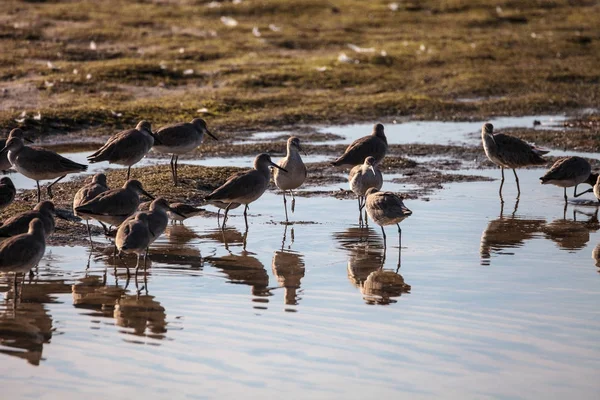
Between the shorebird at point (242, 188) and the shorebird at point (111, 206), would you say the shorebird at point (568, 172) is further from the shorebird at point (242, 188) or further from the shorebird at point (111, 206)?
the shorebird at point (111, 206)

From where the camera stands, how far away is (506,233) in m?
13.1

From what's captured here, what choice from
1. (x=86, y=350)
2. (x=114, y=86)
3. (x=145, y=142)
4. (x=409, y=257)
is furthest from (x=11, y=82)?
(x=86, y=350)

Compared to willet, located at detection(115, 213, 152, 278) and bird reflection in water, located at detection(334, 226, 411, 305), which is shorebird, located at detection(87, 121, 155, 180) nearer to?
bird reflection in water, located at detection(334, 226, 411, 305)

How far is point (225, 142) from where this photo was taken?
66.9ft

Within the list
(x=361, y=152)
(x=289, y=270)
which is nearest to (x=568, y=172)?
(x=361, y=152)

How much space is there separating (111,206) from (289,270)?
235cm

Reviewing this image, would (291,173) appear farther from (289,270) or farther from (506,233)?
(289,270)

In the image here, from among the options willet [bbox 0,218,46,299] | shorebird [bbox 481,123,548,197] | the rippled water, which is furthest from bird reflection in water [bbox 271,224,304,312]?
shorebird [bbox 481,123,548,197]

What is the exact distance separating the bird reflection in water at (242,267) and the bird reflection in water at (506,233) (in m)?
2.66

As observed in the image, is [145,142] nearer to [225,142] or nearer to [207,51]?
[225,142]

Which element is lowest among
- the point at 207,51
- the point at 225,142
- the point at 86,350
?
the point at 86,350

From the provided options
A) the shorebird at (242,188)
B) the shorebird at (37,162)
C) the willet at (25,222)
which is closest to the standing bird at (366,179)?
the shorebird at (242,188)

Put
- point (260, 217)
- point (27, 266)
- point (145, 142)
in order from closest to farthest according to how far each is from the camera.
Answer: point (27, 266) → point (260, 217) → point (145, 142)

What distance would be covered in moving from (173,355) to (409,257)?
4266 mm
